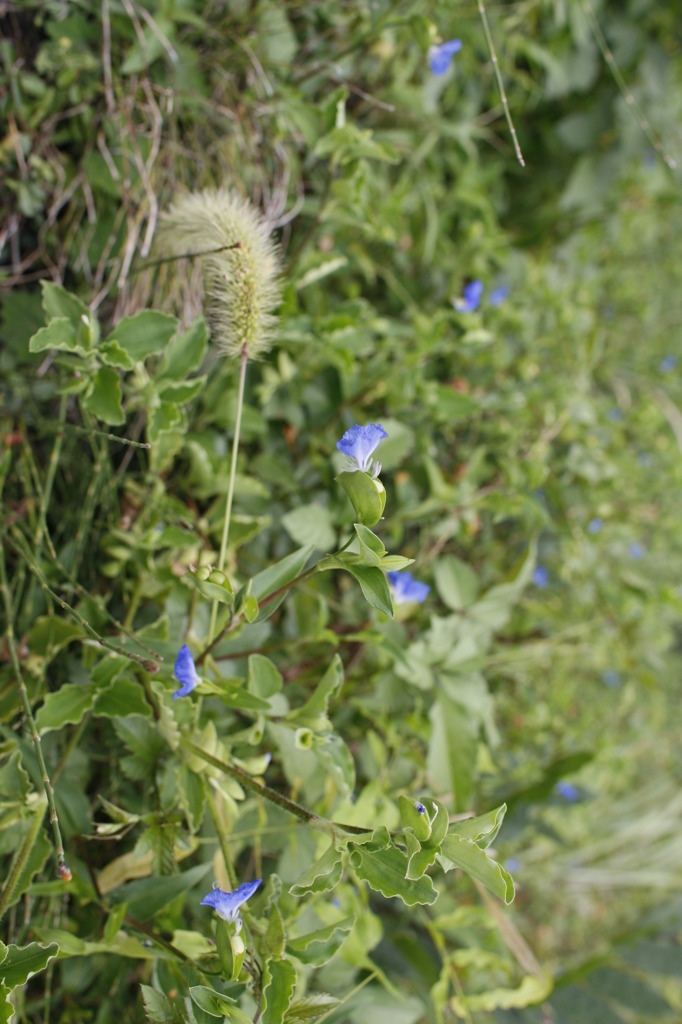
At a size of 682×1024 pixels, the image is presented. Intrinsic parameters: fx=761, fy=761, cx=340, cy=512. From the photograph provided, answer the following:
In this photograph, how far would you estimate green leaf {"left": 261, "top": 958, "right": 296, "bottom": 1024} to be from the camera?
461mm

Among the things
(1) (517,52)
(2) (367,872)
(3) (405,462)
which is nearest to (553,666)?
(3) (405,462)

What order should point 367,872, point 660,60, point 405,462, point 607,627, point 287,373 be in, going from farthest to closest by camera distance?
point 660,60 → point 607,627 → point 405,462 → point 287,373 → point 367,872

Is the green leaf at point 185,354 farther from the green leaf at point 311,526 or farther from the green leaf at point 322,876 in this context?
the green leaf at point 322,876

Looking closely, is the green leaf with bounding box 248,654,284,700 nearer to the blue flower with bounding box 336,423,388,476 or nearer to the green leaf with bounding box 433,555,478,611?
the blue flower with bounding box 336,423,388,476

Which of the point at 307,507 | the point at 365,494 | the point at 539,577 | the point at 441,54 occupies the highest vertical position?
the point at 441,54

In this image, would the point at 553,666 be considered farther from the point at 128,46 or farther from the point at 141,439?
the point at 128,46

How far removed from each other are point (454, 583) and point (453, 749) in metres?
0.18

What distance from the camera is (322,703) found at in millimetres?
554

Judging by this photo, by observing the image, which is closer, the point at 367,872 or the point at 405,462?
the point at 367,872

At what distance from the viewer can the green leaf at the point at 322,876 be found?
469mm

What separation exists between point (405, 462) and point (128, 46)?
0.55 metres

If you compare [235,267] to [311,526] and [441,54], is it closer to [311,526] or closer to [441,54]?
[311,526]

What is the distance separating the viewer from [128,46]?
82 centimetres

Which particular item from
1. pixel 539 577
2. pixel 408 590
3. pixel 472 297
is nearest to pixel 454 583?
pixel 408 590
